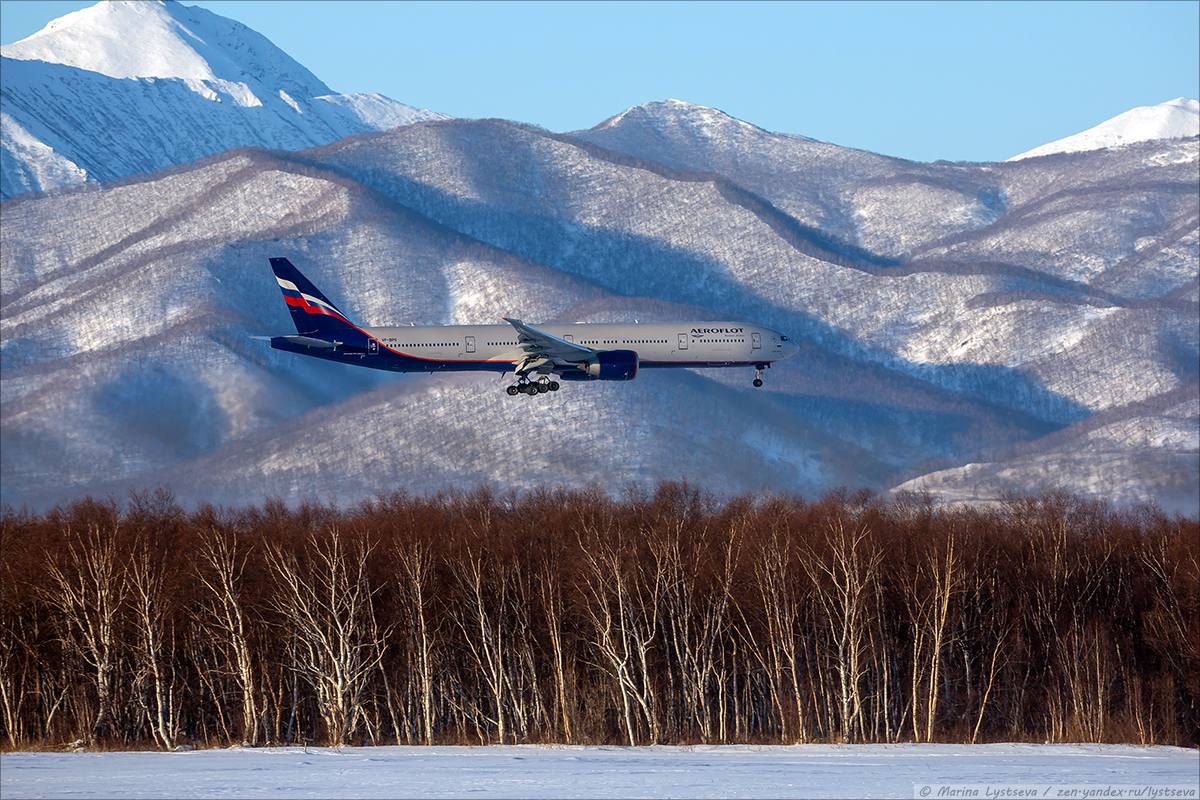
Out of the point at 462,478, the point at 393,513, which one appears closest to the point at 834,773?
the point at 393,513

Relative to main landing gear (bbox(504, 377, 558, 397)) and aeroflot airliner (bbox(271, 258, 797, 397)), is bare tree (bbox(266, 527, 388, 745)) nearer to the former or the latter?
aeroflot airliner (bbox(271, 258, 797, 397))

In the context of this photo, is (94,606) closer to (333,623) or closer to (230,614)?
(230,614)

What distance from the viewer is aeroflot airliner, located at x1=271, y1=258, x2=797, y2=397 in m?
99.3

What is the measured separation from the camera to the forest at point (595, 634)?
83.8 metres

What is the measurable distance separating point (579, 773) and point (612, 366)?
2129 inches

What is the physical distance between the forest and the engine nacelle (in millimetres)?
9300

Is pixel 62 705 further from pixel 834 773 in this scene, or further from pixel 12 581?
pixel 834 773

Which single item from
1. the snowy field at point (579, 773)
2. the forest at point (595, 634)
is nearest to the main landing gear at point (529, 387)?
the forest at point (595, 634)

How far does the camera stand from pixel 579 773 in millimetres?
45938

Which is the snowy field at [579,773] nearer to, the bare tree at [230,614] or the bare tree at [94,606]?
the bare tree at [230,614]

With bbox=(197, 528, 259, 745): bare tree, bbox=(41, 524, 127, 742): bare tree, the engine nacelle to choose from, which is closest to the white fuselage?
the engine nacelle

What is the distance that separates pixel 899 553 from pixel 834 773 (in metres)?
51.5

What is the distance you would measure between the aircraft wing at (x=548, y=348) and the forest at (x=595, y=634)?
10142 millimetres

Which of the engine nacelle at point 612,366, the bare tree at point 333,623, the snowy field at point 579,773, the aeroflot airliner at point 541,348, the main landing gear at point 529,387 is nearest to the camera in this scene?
the snowy field at point 579,773
